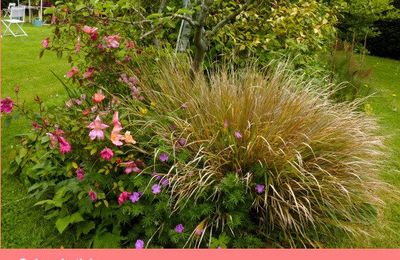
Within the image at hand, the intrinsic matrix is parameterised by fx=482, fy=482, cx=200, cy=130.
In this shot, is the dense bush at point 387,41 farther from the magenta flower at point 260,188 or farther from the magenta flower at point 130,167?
the magenta flower at point 130,167

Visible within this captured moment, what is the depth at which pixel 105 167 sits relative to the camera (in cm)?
260

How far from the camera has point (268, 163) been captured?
8.92ft

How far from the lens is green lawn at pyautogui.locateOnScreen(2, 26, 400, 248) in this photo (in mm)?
2904

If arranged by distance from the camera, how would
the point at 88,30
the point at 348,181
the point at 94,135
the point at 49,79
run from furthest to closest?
the point at 49,79, the point at 88,30, the point at 348,181, the point at 94,135

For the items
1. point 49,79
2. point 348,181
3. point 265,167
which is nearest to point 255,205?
point 265,167

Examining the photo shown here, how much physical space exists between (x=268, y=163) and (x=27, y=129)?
97.7 inches

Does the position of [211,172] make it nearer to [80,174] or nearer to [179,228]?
[179,228]

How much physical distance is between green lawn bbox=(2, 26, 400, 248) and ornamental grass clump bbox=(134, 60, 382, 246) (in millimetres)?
252

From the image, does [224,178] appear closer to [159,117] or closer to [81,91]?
[159,117]

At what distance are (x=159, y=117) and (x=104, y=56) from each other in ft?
2.15

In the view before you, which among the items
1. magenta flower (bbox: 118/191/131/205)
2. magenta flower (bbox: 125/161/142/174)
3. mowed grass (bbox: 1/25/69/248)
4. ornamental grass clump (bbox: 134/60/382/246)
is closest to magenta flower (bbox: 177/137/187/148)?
ornamental grass clump (bbox: 134/60/382/246)

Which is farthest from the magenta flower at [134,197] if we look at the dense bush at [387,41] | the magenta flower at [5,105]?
the dense bush at [387,41]

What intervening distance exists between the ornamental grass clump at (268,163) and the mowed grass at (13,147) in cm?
88

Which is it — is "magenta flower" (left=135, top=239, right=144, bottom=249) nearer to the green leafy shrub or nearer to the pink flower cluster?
the pink flower cluster
